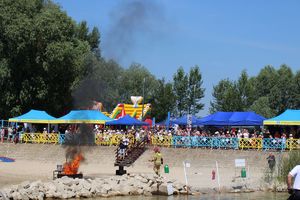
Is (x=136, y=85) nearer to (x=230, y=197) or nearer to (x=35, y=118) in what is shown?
(x=35, y=118)

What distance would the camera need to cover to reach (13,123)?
54250 mm

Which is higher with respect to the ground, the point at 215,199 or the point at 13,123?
→ the point at 13,123

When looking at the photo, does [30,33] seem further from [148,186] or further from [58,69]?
[148,186]

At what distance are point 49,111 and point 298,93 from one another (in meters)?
39.0

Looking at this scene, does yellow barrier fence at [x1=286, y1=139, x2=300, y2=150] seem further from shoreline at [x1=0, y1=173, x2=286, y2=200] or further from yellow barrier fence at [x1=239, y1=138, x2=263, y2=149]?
shoreline at [x1=0, y1=173, x2=286, y2=200]

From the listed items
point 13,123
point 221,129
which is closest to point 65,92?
point 13,123

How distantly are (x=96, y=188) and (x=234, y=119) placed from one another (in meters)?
22.5

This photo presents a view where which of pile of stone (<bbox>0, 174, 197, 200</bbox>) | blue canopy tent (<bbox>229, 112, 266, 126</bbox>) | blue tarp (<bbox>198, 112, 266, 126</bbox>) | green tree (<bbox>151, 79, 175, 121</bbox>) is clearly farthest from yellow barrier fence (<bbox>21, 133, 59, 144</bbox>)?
green tree (<bbox>151, 79, 175, 121</bbox>)

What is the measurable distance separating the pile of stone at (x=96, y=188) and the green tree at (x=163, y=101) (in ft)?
161

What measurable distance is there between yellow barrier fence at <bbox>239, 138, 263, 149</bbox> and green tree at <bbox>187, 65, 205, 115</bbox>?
3891cm

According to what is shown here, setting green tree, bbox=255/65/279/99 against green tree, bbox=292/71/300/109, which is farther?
green tree, bbox=255/65/279/99

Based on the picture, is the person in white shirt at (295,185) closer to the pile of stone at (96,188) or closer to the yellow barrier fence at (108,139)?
the pile of stone at (96,188)

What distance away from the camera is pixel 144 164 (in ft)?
124

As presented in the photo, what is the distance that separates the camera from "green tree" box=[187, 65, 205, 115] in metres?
75.3
